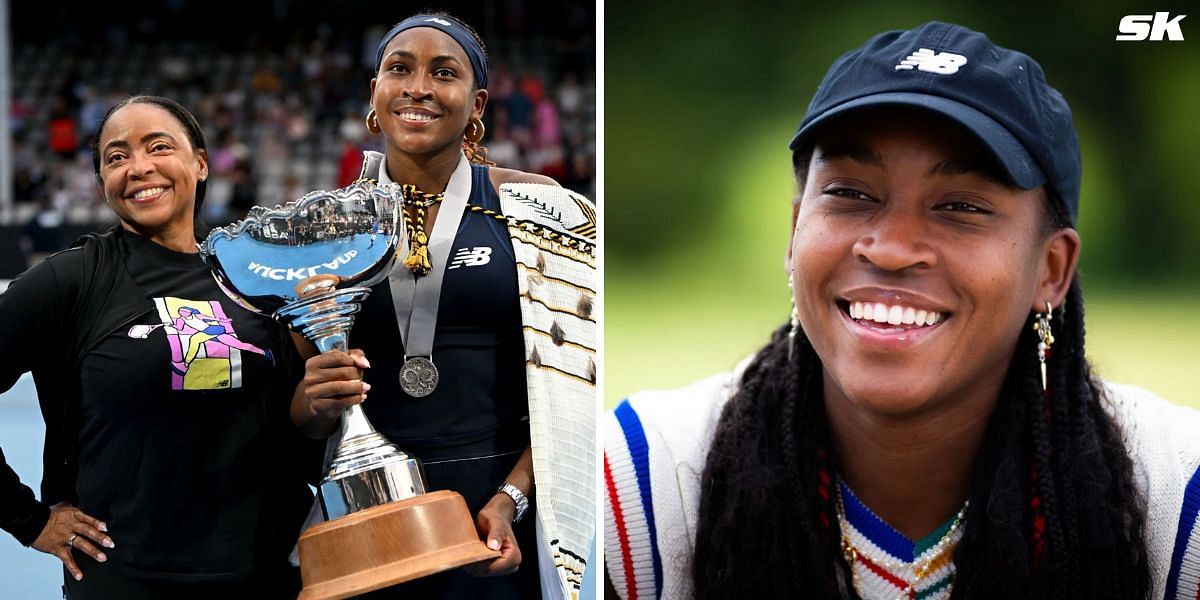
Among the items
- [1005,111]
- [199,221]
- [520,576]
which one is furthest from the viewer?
[199,221]

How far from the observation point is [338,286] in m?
1.73

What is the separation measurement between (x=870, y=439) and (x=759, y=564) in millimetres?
262

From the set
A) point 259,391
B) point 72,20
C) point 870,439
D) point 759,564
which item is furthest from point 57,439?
point 72,20

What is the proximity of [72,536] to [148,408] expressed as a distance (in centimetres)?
25

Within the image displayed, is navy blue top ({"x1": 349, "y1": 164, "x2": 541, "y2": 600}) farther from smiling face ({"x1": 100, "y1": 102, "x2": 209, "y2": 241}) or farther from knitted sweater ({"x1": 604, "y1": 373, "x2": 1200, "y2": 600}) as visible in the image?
smiling face ({"x1": 100, "y1": 102, "x2": 209, "y2": 241})

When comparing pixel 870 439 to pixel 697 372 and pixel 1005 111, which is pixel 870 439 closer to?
pixel 1005 111

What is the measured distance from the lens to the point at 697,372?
3.71 m

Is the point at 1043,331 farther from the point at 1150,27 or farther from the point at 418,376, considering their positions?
the point at 1150,27

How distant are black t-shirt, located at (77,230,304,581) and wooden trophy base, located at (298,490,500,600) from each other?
30cm

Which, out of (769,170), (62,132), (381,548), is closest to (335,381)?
(381,548)

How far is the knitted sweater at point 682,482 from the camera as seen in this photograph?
1709 mm

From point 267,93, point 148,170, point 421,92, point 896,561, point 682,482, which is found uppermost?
point 267,93

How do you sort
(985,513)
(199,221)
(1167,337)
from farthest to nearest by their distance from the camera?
(1167,337) → (199,221) → (985,513)

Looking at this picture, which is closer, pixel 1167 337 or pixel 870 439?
pixel 870 439
